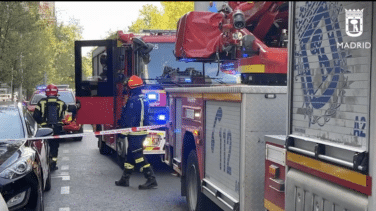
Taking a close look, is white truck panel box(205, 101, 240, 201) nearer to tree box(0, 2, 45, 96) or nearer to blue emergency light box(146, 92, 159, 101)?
blue emergency light box(146, 92, 159, 101)

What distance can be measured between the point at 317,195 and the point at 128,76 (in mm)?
8421

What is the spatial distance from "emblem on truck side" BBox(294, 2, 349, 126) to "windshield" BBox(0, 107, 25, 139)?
187 inches

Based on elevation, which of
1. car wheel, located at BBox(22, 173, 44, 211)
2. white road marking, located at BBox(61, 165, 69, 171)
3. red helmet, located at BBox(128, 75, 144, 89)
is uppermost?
red helmet, located at BBox(128, 75, 144, 89)


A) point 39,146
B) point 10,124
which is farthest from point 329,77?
point 39,146

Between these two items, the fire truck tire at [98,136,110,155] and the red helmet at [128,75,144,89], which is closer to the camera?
the red helmet at [128,75,144,89]

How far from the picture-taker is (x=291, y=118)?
13.3ft

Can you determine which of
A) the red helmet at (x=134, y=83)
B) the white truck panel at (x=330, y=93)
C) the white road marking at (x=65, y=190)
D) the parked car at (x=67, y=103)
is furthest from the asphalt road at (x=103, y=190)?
the parked car at (x=67, y=103)

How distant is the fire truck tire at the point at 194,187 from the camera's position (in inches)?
264

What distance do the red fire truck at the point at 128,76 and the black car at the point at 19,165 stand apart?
10.9ft

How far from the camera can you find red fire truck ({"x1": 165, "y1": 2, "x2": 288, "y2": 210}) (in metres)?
4.96

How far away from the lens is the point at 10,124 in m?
7.77

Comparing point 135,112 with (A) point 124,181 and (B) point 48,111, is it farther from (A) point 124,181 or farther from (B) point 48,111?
(B) point 48,111

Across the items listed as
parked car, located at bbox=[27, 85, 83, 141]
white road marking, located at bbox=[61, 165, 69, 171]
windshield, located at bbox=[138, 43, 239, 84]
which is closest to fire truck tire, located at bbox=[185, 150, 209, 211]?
windshield, located at bbox=[138, 43, 239, 84]

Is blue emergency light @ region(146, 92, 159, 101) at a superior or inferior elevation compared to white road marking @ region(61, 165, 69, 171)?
superior
